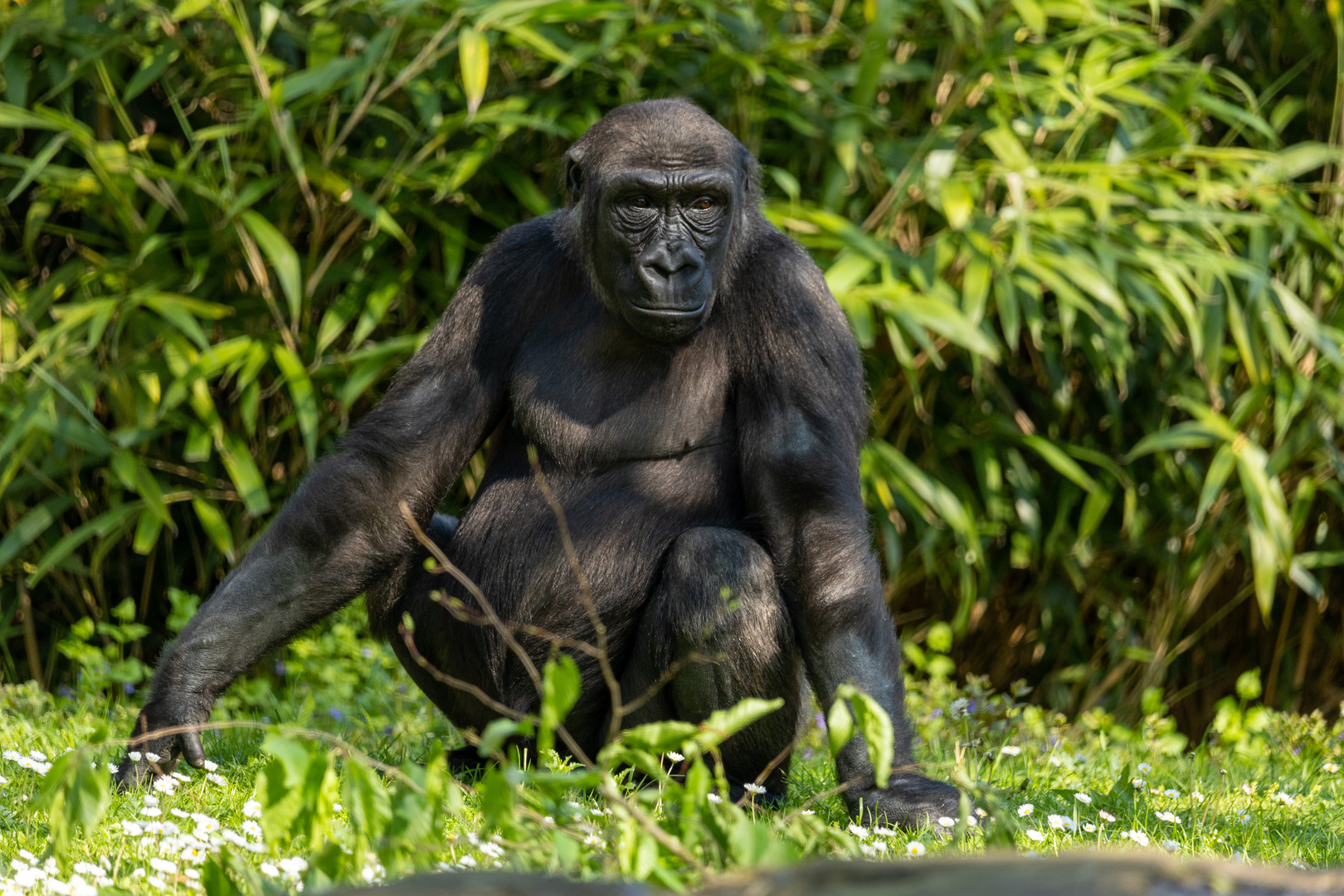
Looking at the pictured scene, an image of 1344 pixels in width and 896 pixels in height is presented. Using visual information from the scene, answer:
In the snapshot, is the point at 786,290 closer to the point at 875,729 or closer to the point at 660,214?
the point at 660,214

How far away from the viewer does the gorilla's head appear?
341 centimetres

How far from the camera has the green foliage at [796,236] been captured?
5.08 m

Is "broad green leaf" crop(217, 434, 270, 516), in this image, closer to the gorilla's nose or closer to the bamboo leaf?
the bamboo leaf

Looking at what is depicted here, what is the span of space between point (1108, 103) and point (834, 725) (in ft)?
13.2

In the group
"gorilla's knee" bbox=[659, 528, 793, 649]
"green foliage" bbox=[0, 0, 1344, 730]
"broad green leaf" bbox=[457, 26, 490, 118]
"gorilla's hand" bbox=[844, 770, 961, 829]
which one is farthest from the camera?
"green foliage" bbox=[0, 0, 1344, 730]

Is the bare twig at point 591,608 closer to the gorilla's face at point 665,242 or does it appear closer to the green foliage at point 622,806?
the green foliage at point 622,806

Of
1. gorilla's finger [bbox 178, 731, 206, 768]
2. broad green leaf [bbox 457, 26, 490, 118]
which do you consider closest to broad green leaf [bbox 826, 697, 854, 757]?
gorilla's finger [bbox 178, 731, 206, 768]

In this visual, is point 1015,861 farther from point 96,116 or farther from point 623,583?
point 96,116

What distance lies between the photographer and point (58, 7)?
518 centimetres

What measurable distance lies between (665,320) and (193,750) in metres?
1.52

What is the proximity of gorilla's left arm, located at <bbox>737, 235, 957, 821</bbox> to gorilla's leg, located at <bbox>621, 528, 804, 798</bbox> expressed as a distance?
0.09 m

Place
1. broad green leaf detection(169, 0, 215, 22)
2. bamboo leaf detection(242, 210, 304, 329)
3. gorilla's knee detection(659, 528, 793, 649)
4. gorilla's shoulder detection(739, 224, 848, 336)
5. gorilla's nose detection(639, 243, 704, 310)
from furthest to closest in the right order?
bamboo leaf detection(242, 210, 304, 329)
broad green leaf detection(169, 0, 215, 22)
gorilla's shoulder detection(739, 224, 848, 336)
gorilla's nose detection(639, 243, 704, 310)
gorilla's knee detection(659, 528, 793, 649)

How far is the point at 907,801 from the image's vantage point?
3.20 metres

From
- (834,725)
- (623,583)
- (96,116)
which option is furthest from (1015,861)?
(96,116)
